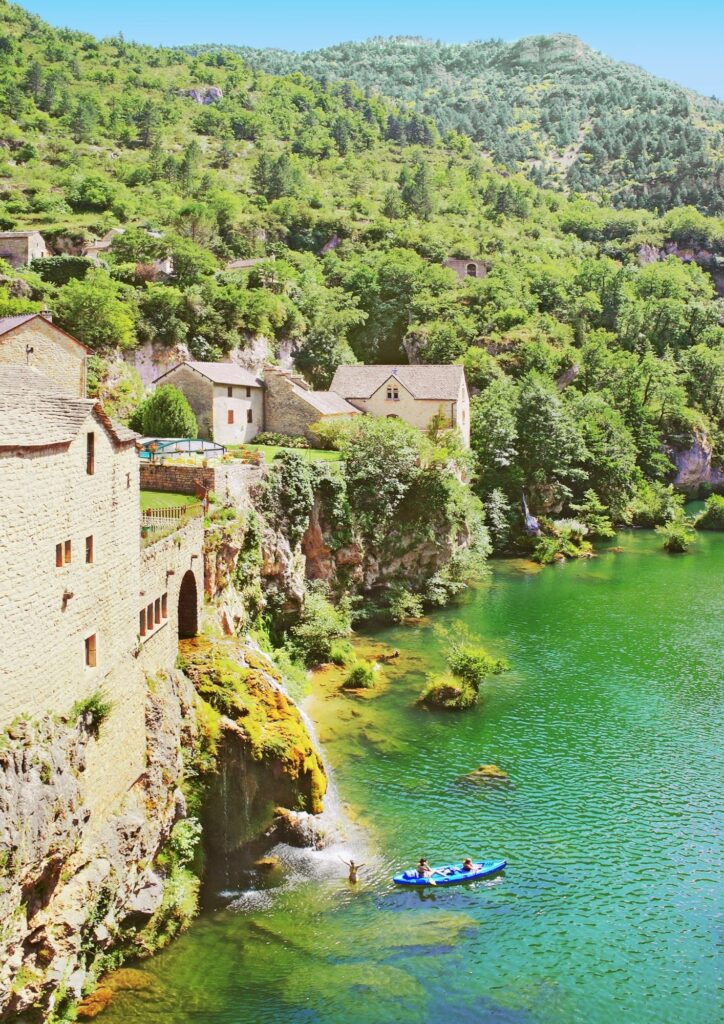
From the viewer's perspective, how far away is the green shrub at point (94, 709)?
18.3m

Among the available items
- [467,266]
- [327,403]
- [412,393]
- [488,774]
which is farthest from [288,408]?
[467,266]

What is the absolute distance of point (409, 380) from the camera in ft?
205

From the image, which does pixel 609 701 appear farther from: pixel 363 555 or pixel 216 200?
pixel 216 200

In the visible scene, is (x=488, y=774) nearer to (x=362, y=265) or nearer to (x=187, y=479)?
(x=187, y=479)

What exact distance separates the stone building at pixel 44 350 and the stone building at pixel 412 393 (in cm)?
2451

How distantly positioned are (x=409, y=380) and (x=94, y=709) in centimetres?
4706

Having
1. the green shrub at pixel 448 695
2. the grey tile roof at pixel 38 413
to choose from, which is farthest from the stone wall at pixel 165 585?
the green shrub at pixel 448 695

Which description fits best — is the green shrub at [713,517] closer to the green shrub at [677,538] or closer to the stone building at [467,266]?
the green shrub at [677,538]

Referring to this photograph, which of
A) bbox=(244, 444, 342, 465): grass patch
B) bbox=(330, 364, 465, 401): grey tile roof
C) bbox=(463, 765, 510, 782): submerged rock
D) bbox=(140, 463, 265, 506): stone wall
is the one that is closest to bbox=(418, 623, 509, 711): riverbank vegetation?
bbox=(463, 765, 510, 782): submerged rock

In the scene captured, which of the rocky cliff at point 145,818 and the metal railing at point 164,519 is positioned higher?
the metal railing at point 164,519

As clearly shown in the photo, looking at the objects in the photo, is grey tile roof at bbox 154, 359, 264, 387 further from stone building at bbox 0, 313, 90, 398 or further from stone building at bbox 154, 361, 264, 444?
stone building at bbox 0, 313, 90, 398

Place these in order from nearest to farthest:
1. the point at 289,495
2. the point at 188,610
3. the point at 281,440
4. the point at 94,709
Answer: the point at 94,709
the point at 188,610
the point at 289,495
the point at 281,440

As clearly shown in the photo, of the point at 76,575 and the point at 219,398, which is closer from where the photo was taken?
the point at 76,575

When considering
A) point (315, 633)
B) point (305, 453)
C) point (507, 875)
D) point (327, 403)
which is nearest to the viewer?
point (507, 875)
